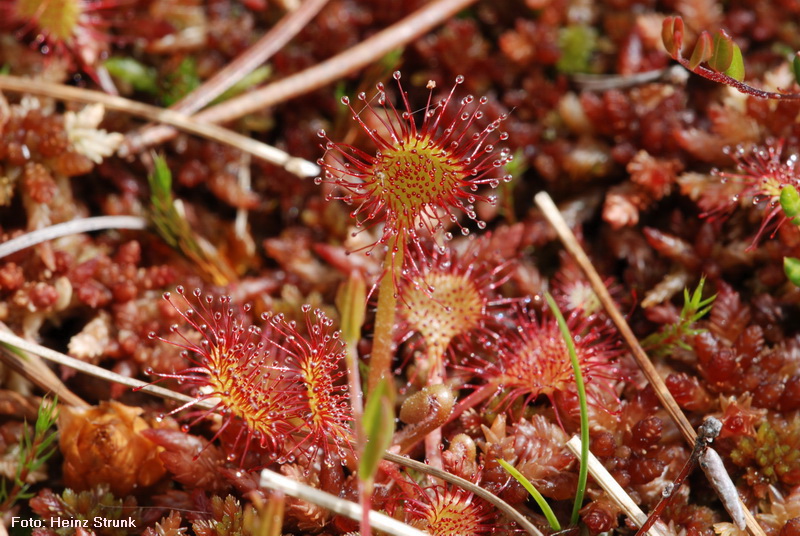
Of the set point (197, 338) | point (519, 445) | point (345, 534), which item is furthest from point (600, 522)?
point (197, 338)

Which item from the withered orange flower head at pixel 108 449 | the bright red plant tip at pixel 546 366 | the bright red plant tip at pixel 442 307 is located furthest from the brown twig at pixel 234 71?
the bright red plant tip at pixel 546 366

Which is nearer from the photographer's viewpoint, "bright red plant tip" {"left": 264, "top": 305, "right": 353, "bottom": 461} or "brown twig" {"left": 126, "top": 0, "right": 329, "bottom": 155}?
"bright red plant tip" {"left": 264, "top": 305, "right": 353, "bottom": 461}

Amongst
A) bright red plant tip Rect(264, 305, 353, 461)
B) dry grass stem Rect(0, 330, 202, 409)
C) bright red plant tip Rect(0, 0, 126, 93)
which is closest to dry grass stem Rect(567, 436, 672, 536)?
bright red plant tip Rect(264, 305, 353, 461)

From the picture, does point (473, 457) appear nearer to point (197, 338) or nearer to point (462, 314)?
point (462, 314)

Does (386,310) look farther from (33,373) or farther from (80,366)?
(33,373)

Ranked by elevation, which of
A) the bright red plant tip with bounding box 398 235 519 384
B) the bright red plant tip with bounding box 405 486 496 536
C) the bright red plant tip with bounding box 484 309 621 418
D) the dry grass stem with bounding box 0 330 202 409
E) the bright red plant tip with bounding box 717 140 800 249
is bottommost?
the bright red plant tip with bounding box 405 486 496 536

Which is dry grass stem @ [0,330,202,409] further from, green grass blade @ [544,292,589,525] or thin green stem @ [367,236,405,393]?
green grass blade @ [544,292,589,525]
